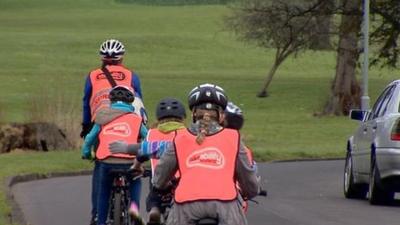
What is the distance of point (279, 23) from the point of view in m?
50.9

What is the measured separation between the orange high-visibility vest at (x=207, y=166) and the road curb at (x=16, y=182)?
6634 mm

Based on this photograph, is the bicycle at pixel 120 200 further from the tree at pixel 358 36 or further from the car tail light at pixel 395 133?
the tree at pixel 358 36

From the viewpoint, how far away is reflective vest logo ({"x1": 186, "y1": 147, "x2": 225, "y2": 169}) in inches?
305

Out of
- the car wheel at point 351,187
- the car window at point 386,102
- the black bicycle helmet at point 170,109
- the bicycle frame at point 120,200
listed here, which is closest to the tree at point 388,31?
the car wheel at point 351,187

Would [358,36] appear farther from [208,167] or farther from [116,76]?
[208,167]

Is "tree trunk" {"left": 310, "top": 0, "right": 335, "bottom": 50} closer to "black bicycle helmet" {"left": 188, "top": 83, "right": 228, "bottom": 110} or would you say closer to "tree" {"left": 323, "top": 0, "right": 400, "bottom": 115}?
"tree" {"left": 323, "top": 0, "right": 400, "bottom": 115}

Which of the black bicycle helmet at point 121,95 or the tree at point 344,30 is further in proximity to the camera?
the tree at point 344,30

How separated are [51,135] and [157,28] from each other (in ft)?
212

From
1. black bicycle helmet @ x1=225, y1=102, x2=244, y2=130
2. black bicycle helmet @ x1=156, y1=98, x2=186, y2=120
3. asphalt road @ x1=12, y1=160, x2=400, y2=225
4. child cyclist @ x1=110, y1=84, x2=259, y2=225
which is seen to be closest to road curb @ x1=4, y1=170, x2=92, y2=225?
asphalt road @ x1=12, y1=160, x2=400, y2=225

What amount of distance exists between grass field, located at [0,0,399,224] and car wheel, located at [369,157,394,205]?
7223 mm

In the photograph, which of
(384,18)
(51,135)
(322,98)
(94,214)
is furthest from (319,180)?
(322,98)

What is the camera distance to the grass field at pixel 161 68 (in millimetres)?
31672

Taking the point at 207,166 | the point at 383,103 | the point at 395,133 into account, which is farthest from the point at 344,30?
the point at 207,166

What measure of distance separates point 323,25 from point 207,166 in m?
45.2
